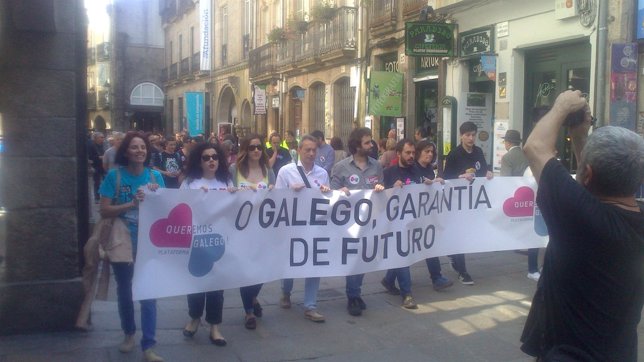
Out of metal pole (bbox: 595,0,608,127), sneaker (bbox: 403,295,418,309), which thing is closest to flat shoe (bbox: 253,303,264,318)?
sneaker (bbox: 403,295,418,309)

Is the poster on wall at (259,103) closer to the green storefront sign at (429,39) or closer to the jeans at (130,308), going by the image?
the green storefront sign at (429,39)

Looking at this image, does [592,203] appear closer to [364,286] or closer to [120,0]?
[364,286]

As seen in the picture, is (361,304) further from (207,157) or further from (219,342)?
(207,157)

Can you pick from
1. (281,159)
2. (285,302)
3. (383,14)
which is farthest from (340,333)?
(383,14)

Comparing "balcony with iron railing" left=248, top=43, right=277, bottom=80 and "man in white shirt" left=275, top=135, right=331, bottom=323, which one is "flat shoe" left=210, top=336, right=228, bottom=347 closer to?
"man in white shirt" left=275, top=135, right=331, bottom=323

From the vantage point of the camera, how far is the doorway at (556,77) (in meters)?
12.5

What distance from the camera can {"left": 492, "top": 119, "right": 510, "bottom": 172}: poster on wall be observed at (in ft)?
46.2

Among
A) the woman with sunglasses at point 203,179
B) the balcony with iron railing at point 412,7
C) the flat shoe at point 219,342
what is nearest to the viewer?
the flat shoe at point 219,342

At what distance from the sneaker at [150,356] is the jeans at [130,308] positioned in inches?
1.2

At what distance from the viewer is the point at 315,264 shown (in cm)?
684

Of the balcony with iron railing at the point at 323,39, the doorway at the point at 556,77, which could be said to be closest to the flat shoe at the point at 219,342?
the doorway at the point at 556,77

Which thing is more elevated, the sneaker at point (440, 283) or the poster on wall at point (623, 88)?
the poster on wall at point (623, 88)

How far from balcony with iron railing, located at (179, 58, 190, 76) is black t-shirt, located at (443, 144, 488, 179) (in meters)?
36.2

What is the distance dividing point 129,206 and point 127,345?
3.79 ft
